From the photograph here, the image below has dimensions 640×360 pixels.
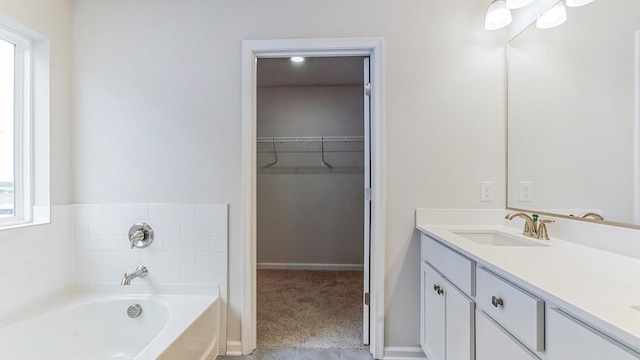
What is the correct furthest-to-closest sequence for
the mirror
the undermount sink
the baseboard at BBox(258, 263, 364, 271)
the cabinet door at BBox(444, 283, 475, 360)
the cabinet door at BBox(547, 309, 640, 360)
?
the baseboard at BBox(258, 263, 364, 271), the undermount sink, the cabinet door at BBox(444, 283, 475, 360), the mirror, the cabinet door at BBox(547, 309, 640, 360)

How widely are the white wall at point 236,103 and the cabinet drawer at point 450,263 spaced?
0.16 m

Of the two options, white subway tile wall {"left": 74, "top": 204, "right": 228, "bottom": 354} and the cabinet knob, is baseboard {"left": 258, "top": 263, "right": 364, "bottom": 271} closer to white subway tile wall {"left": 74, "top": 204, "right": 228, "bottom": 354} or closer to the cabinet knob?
white subway tile wall {"left": 74, "top": 204, "right": 228, "bottom": 354}

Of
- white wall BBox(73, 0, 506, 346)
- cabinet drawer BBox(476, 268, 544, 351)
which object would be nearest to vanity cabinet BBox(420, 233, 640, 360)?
cabinet drawer BBox(476, 268, 544, 351)

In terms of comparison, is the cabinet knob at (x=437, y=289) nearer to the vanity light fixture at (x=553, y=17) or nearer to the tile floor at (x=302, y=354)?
the tile floor at (x=302, y=354)

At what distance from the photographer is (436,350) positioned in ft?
4.90

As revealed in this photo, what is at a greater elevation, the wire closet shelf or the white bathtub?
the wire closet shelf

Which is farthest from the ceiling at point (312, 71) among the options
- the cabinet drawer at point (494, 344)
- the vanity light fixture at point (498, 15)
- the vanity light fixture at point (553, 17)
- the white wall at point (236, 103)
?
the cabinet drawer at point (494, 344)

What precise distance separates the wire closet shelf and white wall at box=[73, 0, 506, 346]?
1.61 m

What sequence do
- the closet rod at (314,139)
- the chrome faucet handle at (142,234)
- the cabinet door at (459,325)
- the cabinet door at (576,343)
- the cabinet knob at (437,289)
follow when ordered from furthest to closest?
the closet rod at (314,139) < the chrome faucet handle at (142,234) < the cabinet knob at (437,289) < the cabinet door at (459,325) < the cabinet door at (576,343)

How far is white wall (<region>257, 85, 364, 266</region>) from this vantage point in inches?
134

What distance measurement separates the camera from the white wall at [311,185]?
11.2 ft

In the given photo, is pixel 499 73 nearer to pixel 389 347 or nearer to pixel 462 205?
pixel 462 205

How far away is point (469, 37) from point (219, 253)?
2.09 meters

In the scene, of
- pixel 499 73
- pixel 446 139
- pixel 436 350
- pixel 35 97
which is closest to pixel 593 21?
pixel 499 73
